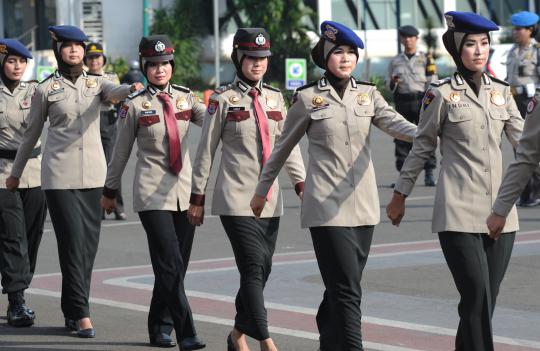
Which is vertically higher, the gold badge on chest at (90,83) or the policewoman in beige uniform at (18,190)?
the gold badge on chest at (90,83)

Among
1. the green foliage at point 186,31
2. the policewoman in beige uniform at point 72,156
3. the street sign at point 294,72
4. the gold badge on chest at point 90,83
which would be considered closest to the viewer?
the policewoman in beige uniform at point 72,156

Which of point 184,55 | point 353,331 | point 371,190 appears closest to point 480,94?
point 371,190

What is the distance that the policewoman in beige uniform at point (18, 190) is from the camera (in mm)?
10594

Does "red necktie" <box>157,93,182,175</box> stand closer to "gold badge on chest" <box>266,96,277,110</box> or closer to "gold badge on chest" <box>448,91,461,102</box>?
"gold badge on chest" <box>266,96,277,110</box>

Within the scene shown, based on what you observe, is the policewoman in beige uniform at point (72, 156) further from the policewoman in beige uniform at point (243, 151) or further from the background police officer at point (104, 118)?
the background police officer at point (104, 118)

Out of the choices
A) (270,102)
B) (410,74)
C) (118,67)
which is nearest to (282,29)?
(118,67)

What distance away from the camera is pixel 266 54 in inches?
343

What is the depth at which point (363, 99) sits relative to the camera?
8102 millimetres

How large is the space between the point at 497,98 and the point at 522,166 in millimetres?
904

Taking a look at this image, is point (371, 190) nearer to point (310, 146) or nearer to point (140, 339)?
point (310, 146)

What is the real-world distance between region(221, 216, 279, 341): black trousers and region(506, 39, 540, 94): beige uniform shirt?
29.6 feet

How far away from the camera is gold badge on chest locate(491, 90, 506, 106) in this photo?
24.8 feet

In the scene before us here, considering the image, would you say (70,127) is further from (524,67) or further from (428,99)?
(524,67)

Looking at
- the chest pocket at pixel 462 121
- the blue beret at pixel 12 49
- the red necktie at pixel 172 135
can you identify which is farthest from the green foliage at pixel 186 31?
the chest pocket at pixel 462 121
